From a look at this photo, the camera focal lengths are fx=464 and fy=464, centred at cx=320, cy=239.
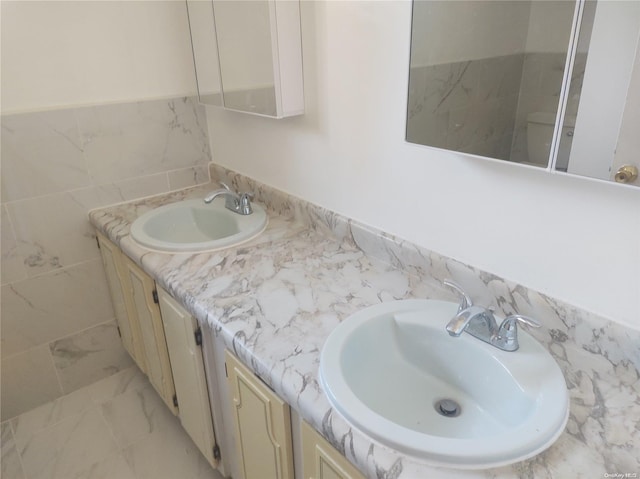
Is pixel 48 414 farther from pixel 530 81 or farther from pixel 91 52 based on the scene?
pixel 530 81

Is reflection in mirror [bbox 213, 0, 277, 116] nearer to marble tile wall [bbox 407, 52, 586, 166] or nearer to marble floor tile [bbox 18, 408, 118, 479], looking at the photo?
marble tile wall [bbox 407, 52, 586, 166]

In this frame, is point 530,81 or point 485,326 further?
point 485,326

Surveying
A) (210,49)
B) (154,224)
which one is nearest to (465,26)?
(210,49)

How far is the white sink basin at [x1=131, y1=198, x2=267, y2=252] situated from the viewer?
158 centimetres

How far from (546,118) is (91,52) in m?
1.50

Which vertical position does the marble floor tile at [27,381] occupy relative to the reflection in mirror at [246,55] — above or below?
below

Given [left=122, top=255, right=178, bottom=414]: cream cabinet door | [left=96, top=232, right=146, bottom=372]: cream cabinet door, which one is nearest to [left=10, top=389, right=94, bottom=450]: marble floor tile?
[left=96, top=232, right=146, bottom=372]: cream cabinet door

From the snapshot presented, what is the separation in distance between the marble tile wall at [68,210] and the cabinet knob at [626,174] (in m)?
1.60

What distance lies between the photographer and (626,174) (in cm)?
77

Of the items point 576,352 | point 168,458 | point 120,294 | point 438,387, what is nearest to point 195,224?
point 120,294

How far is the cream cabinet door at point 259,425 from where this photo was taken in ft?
3.30

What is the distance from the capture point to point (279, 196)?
5.59 feet

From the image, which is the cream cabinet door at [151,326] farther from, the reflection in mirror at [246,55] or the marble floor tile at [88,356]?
the reflection in mirror at [246,55]

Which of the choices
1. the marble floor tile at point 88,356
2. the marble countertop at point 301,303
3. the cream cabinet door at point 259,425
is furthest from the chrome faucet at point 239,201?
the marble floor tile at point 88,356
